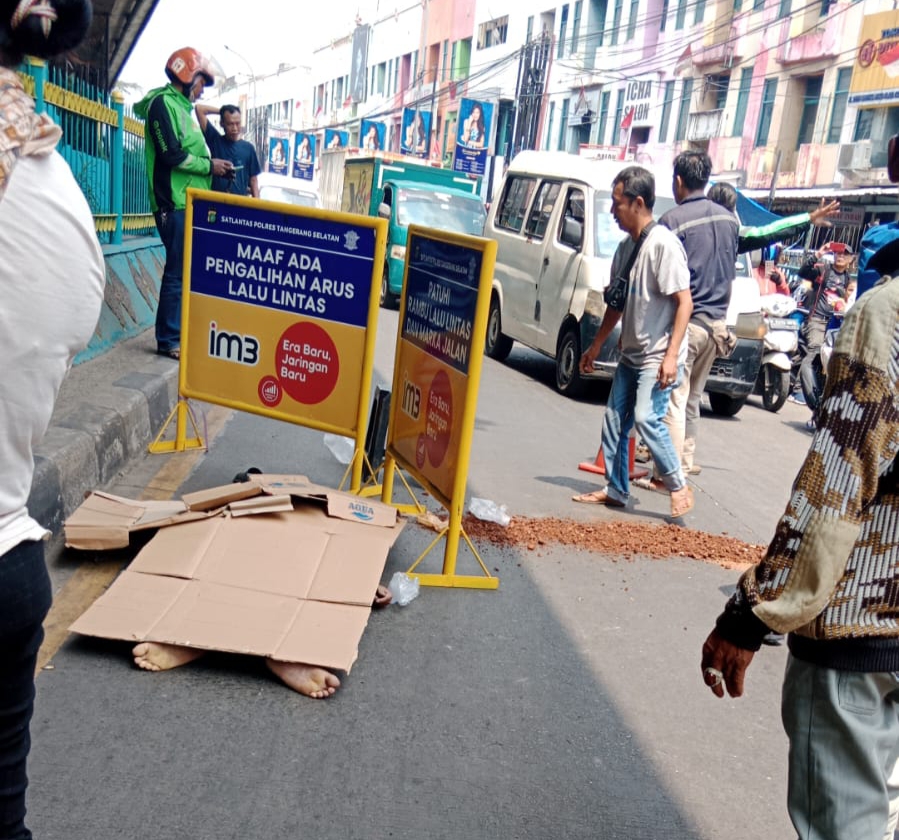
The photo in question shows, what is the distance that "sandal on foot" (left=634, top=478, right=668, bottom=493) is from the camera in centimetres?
674

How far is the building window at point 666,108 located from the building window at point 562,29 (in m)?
8.25

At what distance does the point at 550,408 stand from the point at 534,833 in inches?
269

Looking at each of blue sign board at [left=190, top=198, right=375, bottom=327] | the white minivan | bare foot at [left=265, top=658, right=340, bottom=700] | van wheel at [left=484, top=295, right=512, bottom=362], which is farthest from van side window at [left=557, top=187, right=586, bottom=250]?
bare foot at [left=265, top=658, right=340, bottom=700]

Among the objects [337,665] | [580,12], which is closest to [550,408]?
[337,665]

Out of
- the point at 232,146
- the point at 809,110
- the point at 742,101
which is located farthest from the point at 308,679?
the point at 742,101

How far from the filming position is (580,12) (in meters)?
43.4

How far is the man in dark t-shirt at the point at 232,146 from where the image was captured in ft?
34.5

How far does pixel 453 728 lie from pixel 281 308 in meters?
2.74

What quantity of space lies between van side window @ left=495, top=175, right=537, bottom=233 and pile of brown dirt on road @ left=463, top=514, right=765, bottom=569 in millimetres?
6669

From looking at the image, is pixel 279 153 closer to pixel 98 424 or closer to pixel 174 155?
pixel 174 155

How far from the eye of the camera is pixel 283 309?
5297 mm

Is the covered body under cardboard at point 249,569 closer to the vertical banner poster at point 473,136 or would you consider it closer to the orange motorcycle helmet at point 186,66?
the orange motorcycle helmet at point 186,66

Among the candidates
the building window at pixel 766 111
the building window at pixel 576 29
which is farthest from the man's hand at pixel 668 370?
the building window at pixel 576 29

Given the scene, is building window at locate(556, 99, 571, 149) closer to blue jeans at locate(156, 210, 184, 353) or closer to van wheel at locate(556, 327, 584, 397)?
van wheel at locate(556, 327, 584, 397)
